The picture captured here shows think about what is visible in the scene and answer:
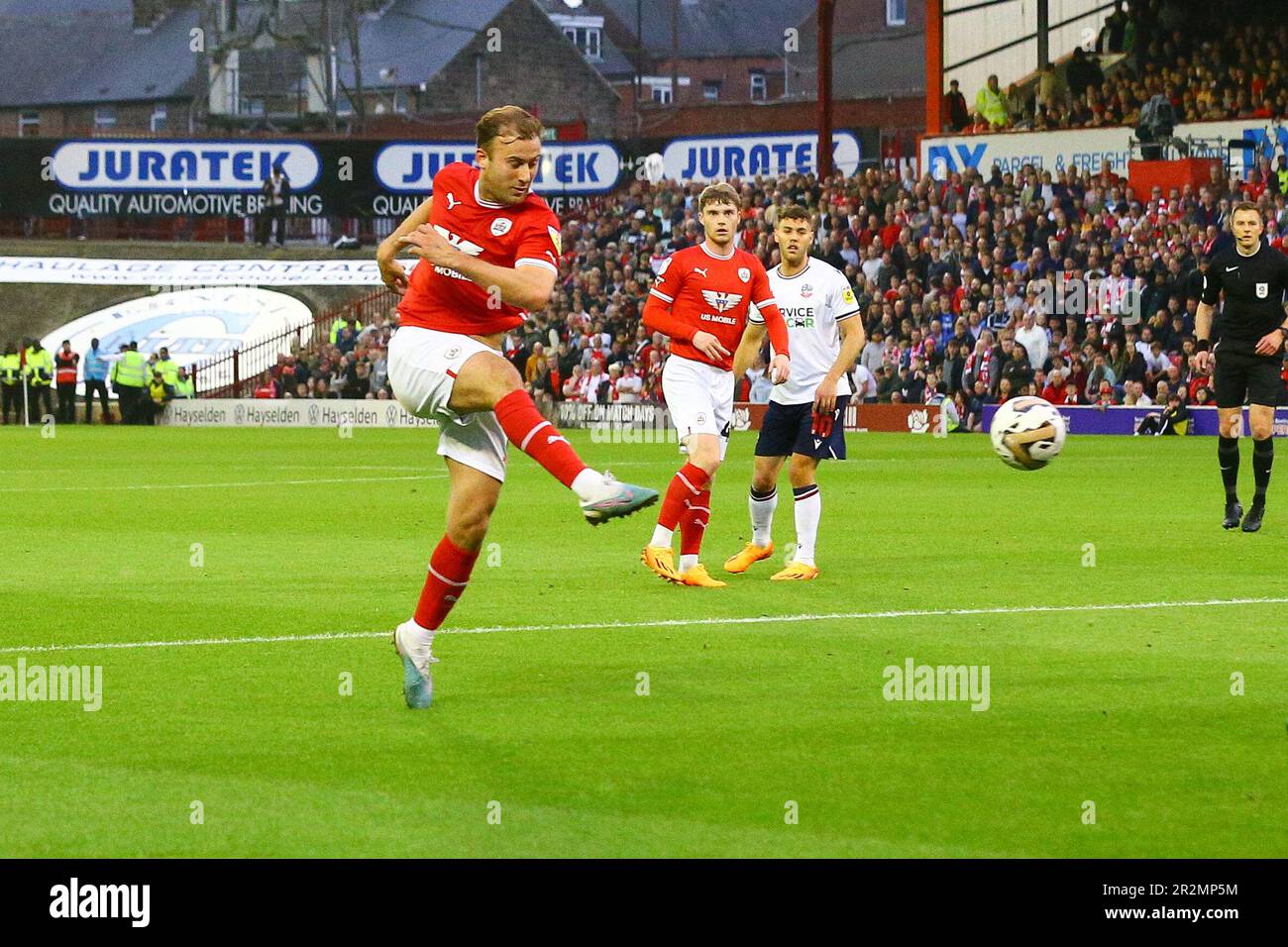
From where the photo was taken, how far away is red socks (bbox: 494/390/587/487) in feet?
24.8

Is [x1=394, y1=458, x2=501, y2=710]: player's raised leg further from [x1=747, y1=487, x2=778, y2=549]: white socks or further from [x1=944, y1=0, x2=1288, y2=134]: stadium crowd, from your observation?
[x1=944, y1=0, x2=1288, y2=134]: stadium crowd

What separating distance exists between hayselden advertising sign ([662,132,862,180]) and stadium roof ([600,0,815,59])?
5193 cm

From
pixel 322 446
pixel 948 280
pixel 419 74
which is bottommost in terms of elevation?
pixel 322 446

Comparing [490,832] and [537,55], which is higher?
[537,55]

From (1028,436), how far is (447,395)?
4.40 meters

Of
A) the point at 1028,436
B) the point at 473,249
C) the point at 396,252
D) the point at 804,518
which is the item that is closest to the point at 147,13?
the point at 804,518

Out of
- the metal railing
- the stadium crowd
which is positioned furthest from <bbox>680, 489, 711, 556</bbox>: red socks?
the metal railing

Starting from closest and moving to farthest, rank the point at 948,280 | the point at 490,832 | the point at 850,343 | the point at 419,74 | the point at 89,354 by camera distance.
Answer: the point at 490,832, the point at 850,343, the point at 948,280, the point at 89,354, the point at 419,74

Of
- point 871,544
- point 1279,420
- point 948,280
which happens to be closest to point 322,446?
point 948,280

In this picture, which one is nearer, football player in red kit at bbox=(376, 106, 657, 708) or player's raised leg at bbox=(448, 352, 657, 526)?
player's raised leg at bbox=(448, 352, 657, 526)

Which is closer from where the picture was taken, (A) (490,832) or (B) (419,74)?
(A) (490,832)

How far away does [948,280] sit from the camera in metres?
36.7

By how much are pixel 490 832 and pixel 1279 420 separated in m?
27.4
